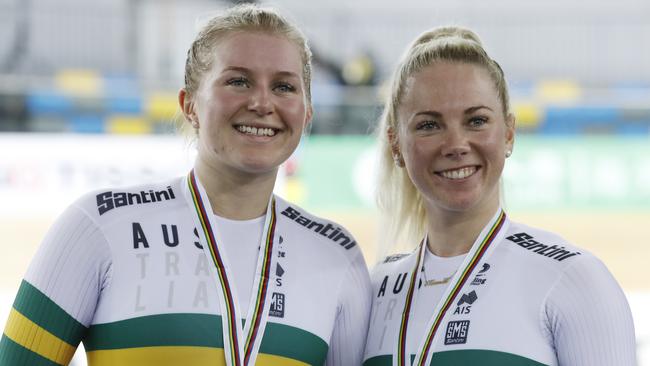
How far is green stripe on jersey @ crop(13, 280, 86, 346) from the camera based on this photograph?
201 cm

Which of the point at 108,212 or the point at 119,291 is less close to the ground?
the point at 108,212

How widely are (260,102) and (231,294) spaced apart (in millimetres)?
474

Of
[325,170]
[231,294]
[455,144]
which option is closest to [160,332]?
[231,294]

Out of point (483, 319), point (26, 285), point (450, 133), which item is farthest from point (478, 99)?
point (26, 285)

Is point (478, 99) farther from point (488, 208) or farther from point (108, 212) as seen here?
point (108, 212)

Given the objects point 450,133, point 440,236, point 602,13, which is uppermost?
point 602,13

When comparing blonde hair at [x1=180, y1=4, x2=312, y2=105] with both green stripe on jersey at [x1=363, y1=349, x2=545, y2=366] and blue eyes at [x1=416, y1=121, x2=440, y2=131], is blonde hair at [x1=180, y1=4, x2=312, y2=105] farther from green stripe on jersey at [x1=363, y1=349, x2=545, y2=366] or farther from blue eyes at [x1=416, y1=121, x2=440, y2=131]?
green stripe on jersey at [x1=363, y1=349, x2=545, y2=366]

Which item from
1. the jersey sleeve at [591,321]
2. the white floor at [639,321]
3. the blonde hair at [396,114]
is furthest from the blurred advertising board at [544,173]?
the jersey sleeve at [591,321]

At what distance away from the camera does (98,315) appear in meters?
2.04

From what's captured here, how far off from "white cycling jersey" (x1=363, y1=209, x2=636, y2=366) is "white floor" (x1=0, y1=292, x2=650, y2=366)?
70.6 inches

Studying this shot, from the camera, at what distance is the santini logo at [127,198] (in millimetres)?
2123

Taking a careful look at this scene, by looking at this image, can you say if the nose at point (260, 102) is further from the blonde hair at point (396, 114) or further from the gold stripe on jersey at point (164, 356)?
the gold stripe on jersey at point (164, 356)

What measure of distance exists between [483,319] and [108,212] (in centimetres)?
95

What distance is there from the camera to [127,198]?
2.18 m
